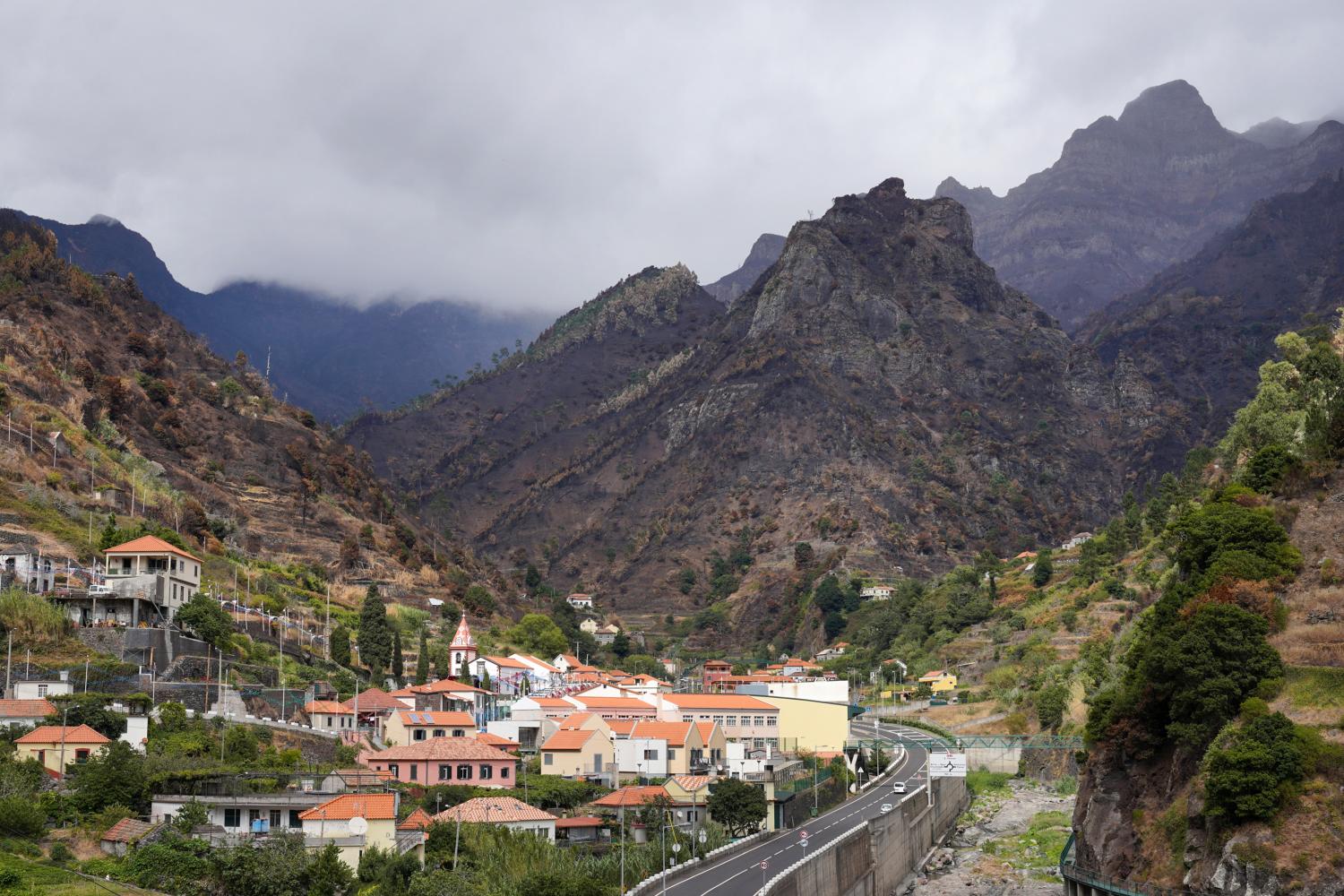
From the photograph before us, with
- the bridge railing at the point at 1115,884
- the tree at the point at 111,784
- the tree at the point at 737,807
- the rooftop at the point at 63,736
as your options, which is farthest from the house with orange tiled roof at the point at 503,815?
the bridge railing at the point at 1115,884

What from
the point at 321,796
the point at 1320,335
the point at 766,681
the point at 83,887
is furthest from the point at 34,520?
the point at 1320,335

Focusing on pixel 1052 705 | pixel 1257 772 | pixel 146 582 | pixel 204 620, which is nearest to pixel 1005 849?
pixel 1052 705

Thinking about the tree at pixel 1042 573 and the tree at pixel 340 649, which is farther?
the tree at pixel 1042 573

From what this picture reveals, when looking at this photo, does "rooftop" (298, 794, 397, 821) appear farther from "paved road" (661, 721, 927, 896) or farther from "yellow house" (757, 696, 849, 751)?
"yellow house" (757, 696, 849, 751)

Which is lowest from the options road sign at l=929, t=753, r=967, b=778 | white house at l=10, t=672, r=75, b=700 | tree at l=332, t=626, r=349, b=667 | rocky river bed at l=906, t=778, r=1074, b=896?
rocky river bed at l=906, t=778, r=1074, b=896

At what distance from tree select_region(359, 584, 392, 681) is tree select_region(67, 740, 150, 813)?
4049 cm

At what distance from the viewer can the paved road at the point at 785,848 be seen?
53.6 m

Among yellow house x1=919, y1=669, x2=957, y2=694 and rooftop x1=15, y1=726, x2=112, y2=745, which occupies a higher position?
rooftop x1=15, y1=726, x2=112, y2=745

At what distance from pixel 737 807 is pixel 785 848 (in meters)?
5.51

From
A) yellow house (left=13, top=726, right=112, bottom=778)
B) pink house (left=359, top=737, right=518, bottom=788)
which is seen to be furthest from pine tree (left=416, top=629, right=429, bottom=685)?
yellow house (left=13, top=726, right=112, bottom=778)

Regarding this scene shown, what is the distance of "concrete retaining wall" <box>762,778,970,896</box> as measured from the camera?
179ft

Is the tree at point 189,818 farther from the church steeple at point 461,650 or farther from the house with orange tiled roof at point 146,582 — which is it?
the church steeple at point 461,650

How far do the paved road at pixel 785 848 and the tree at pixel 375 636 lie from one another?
33659 millimetres

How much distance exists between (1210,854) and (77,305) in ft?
435
